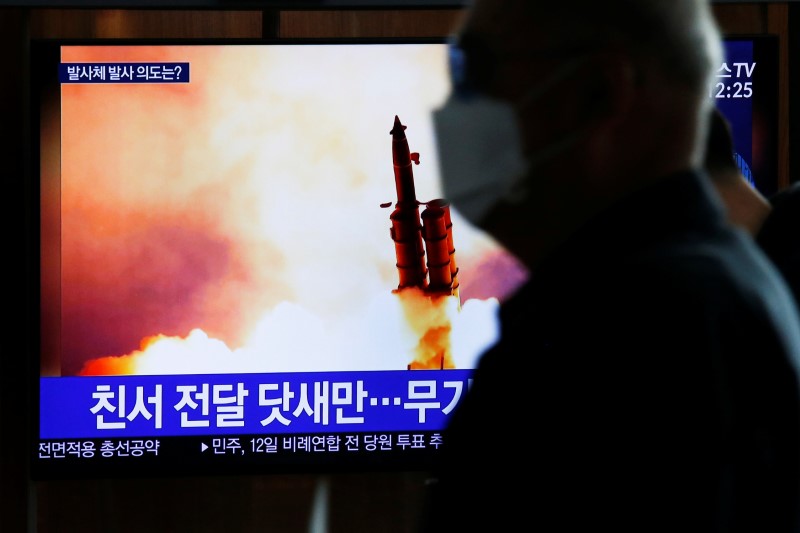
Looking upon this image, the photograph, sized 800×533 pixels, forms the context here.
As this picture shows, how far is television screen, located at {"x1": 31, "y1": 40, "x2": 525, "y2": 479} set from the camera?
2.25 metres

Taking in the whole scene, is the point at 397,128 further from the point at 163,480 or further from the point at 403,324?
the point at 163,480

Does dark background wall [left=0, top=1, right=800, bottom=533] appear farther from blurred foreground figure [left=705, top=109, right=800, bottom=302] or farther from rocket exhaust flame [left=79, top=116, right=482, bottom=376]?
blurred foreground figure [left=705, top=109, right=800, bottom=302]

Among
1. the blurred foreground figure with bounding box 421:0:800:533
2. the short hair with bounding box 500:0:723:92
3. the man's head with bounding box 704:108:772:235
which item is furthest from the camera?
the man's head with bounding box 704:108:772:235

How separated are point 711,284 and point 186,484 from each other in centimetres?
202

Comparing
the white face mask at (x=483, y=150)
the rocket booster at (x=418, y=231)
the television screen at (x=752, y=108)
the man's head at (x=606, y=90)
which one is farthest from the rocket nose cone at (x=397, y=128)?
the man's head at (x=606, y=90)

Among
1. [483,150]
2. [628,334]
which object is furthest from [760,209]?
[628,334]

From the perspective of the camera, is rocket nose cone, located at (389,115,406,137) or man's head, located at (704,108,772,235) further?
rocket nose cone, located at (389,115,406,137)

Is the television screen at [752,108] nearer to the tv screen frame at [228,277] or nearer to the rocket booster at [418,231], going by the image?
the tv screen frame at [228,277]

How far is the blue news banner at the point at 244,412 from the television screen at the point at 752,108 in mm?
865

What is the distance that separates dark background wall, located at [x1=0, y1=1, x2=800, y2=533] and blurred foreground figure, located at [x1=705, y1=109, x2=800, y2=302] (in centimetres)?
94

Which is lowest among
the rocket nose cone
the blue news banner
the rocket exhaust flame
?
the blue news banner

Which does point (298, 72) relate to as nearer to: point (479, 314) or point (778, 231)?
point (479, 314)

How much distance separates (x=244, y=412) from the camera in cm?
228

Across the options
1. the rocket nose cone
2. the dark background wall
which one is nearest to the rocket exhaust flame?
the rocket nose cone
